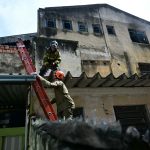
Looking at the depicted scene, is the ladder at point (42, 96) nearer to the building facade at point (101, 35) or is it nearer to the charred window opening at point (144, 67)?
the building facade at point (101, 35)

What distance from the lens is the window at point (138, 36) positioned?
666 inches

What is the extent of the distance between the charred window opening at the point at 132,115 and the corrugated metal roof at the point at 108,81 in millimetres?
934

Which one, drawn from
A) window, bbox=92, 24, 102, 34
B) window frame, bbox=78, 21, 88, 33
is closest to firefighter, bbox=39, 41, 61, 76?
window frame, bbox=78, 21, 88, 33

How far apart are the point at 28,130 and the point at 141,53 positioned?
1222cm

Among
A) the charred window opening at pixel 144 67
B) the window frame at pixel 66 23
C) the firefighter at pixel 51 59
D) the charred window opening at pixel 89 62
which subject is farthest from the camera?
the charred window opening at pixel 144 67

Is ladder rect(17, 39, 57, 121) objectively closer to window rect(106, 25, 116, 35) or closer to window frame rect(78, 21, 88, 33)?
window frame rect(78, 21, 88, 33)

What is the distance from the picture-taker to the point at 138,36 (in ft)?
56.2

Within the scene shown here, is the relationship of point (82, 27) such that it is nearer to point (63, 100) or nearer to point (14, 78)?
point (63, 100)

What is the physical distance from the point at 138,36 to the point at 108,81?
9885mm

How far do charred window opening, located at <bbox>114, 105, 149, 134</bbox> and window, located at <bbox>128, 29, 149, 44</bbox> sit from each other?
341 inches

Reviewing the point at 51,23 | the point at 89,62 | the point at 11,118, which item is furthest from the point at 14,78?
the point at 51,23

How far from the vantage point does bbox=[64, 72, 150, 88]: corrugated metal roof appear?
7876 mm

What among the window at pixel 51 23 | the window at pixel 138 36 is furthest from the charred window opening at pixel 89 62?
the window at pixel 138 36

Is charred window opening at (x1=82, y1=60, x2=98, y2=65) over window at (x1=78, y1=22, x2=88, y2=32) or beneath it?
beneath
